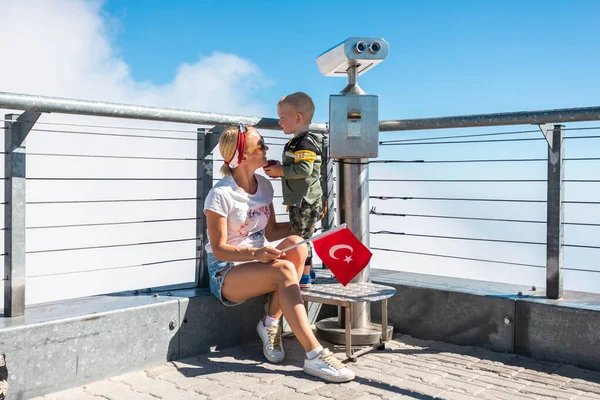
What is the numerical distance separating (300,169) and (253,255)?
64 cm

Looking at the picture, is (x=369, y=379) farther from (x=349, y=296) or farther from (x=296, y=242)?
(x=296, y=242)

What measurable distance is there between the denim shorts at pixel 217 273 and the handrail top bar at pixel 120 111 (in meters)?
0.85

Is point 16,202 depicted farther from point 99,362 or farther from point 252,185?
point 252,185

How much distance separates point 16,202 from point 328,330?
6.80 ft

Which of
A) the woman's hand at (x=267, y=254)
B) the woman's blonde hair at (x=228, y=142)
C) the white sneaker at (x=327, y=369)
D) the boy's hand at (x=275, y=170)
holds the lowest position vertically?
the white sneaker at (x=327, y=369)

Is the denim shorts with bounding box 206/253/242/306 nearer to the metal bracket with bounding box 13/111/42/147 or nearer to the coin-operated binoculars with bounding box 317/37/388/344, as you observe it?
the coin-operated binoculars with bounding box 317/37/388/344

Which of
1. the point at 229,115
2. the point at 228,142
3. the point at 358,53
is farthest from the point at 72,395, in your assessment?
the point at 358,53

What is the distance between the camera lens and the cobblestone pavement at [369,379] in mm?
3385

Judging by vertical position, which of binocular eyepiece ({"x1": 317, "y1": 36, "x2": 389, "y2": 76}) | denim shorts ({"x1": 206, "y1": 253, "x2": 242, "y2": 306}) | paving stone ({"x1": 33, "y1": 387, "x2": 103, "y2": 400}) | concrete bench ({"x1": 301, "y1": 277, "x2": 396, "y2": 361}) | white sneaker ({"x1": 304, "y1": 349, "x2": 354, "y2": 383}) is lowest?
paving stone ({"x1": 33, "y1": 387, "x2": 103, "y2": 400})

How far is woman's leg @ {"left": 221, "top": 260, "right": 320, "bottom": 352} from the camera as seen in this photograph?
3736 mm

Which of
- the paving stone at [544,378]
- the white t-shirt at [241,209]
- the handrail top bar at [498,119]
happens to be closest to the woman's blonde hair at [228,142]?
the white t-shirt at [241,209]

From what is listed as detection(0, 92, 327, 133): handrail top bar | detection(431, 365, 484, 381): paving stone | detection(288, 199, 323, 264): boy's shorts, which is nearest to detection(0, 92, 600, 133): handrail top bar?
detection(0, 92, 327, 133): handrail top bar

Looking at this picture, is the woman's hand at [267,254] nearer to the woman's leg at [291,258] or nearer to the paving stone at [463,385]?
the woman's leg at [291,258]

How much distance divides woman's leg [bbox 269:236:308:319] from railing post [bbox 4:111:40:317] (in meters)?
1.43
